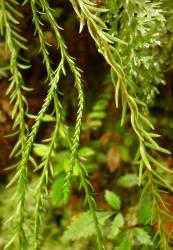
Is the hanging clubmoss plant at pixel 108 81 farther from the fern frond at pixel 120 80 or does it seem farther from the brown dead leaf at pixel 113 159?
the brown dead leaf at pixel 113 159

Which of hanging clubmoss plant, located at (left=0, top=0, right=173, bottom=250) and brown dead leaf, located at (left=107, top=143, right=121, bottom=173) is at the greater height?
hanging clubmoss plant, located at (left=0, top=0, right=173, bottom=250)

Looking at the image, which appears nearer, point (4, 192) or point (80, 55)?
point (80, 55)

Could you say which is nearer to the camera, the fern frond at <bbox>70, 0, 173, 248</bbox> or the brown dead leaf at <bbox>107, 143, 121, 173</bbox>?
the fern frond at <bbox>70, 0, 173, 248</bbox>

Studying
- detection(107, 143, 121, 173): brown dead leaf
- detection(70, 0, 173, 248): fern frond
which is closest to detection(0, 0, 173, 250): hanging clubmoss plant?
detection(70, 0, 173, 248): fern frond

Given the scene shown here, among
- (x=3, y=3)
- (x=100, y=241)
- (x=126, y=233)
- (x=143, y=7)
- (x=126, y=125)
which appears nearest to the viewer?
(x=100, y=241)

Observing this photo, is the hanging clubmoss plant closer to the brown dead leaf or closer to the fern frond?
the fern frond

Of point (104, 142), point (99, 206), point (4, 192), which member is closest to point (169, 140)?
point (104, 142)

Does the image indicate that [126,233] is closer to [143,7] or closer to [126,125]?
[126,125]

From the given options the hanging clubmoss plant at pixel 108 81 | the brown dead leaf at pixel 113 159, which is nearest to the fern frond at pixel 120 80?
the hanging clubmoss plant at pixel 108 81

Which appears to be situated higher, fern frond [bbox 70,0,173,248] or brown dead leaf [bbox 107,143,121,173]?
fern frond [bbox 70,0,173,248]

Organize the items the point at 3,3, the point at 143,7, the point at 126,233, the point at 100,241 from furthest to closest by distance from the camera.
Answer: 1. the point at 126,233
2. the point at 143,7
3. the point at 3,3
4. the point at 100,241
